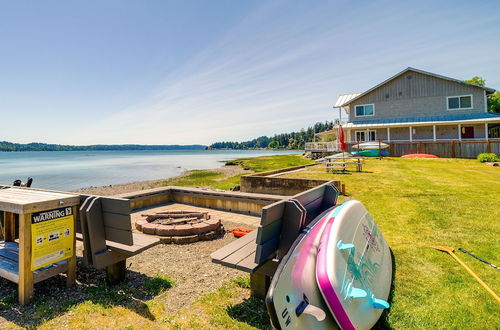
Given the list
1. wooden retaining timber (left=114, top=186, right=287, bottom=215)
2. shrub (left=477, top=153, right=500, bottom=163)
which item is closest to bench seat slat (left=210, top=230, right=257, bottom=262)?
wooden retaining timber (left=114, top=186, right=287, bottom=215)

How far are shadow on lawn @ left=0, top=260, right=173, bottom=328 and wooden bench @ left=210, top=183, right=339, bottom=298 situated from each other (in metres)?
1.22

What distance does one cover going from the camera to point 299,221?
11.2ft

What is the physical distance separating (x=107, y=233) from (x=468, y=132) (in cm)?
3253

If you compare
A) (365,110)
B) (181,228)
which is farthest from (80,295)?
(365,110)

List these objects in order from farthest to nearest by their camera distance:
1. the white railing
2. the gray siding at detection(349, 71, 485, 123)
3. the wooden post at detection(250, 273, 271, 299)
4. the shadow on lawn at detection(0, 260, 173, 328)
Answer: the white railing
the gray siding at detection(349, 71, 485, 123)
the wooden post at detection(250, 273, 271, 299)
the shadow on lawn at detection(0, 260, 173, 328)

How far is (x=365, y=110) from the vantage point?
3058 cm

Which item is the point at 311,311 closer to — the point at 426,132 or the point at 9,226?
the point at 9,226

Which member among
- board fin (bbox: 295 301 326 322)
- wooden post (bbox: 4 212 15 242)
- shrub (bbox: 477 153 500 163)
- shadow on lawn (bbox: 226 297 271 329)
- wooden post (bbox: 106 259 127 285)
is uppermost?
shrub (bbox: 477 153 500 163)

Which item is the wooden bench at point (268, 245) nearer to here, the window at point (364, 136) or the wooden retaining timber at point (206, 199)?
the wooden retaining timber at point (206, 199)

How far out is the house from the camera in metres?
25.7

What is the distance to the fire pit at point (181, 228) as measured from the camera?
6.12 metres

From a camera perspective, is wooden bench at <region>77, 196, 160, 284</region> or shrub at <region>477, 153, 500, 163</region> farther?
shrub at <region>477, 153, 500, 163</region>

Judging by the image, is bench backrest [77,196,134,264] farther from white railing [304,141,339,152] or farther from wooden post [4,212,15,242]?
white railing [304,141,339,152]

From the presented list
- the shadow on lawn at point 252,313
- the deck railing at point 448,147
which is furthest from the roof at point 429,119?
the shadow on lawn at point 252,313
